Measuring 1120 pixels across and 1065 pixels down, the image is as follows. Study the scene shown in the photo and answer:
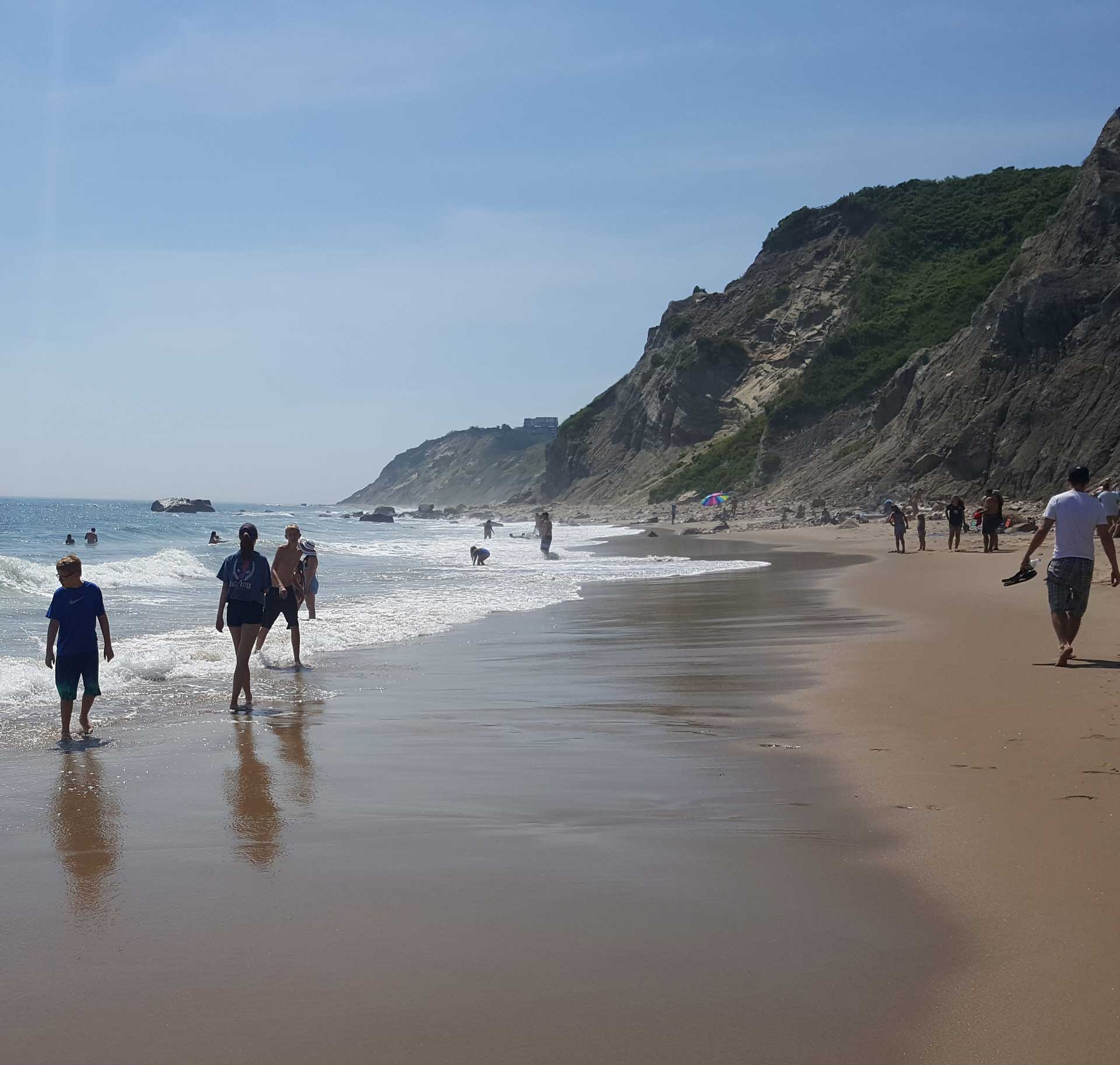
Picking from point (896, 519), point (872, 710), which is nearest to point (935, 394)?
point (896, 519)

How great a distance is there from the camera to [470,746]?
648 cm

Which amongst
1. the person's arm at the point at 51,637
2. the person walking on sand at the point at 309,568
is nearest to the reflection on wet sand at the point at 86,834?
the person's arm at the point at 51,637

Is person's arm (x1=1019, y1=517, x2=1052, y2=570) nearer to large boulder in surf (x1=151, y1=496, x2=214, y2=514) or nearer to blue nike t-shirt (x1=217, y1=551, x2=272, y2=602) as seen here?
blue nike t-shirt (x1=217, y1=551, x2=272, y2=602)

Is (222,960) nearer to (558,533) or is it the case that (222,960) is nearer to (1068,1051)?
(1068,1051)

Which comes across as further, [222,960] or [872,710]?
[872,710]

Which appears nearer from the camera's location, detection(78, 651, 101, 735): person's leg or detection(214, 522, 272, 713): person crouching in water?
detection(78, 651, 101, 735): person's leg

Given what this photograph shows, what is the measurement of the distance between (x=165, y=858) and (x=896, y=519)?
24.3 m

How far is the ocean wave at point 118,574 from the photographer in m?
20.1

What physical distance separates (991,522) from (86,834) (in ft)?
72.9

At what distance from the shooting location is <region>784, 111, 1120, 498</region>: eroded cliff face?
40750mm

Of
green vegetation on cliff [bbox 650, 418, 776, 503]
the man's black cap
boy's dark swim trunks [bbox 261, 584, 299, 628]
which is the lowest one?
boy's dark swim trunks [bbox 261, 584, 299, 628]

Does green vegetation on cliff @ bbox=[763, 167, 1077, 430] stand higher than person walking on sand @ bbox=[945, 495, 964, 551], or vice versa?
green vegetation on cliff @ bbox=[763, 167, 1077, 430]

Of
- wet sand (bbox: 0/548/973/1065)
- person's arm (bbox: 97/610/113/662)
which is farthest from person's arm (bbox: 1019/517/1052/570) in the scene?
person's arm (bbox: 97/610/113/662)

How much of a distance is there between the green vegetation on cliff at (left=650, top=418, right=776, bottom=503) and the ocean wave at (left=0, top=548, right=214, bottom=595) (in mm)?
45519
